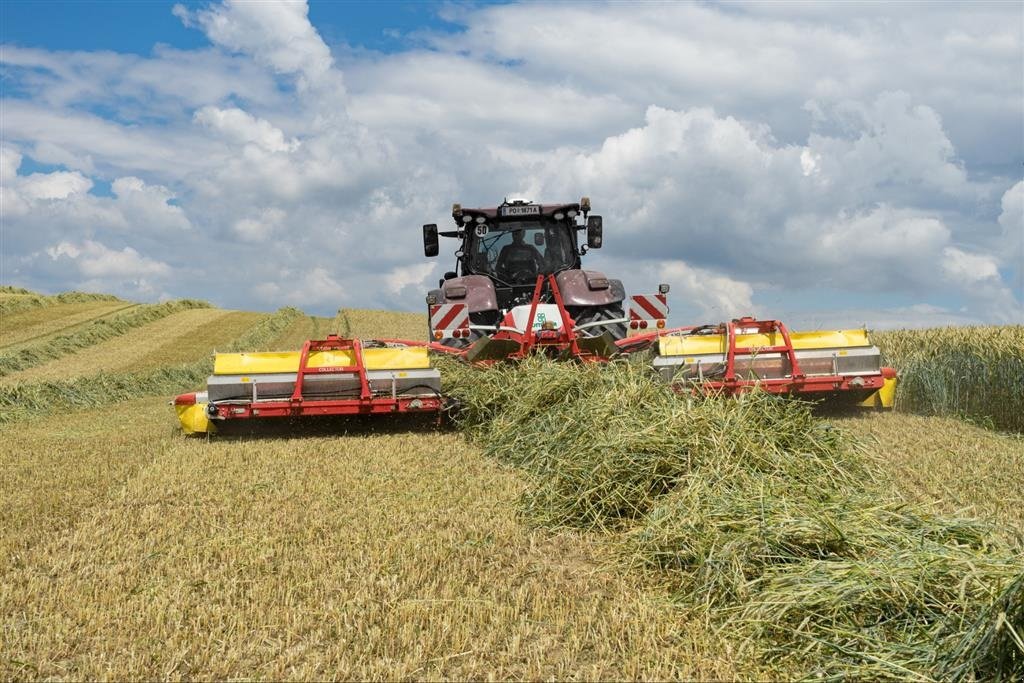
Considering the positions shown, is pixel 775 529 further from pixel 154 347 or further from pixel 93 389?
pixel 154 347

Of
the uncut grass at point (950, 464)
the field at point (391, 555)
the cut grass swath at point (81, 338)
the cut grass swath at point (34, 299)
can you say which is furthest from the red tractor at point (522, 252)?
the cut grass swath at point (34, 299)

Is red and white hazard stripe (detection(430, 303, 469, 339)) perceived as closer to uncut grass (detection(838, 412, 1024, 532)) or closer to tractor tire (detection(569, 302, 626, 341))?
tractor tire (detection(569, 302, 626, 341))

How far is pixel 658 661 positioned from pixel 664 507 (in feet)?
4.34

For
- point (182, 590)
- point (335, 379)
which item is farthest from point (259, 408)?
point (182, 590)

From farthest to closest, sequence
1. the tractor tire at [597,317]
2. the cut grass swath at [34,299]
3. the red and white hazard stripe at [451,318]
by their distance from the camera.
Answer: the cut grass swath at [34,299] → the tractor tire at [597,317] → the red and white hazard stripe at [451,318]

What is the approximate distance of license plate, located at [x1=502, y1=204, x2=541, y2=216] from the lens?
9500 millimetres

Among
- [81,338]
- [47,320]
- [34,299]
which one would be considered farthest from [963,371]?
[34,299]

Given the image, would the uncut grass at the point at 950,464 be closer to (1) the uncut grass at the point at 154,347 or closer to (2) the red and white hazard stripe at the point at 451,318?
(2) the red and white hazard stripe at the point at 451,318

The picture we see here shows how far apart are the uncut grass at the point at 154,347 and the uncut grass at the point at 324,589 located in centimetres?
1063

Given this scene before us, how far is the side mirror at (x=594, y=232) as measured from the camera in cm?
970

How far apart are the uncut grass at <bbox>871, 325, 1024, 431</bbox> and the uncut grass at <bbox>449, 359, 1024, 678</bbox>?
17.3 ft

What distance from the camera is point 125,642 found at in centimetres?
306

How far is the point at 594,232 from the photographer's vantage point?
382 inches

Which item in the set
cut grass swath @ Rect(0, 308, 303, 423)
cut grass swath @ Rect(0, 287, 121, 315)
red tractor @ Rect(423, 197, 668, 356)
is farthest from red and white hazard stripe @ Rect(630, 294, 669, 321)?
cut grass swath @ Rect(0, 287, 121, 315)
